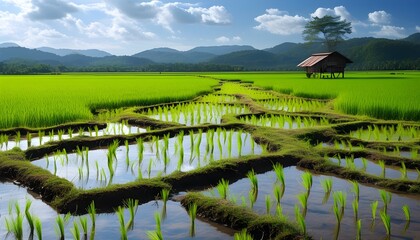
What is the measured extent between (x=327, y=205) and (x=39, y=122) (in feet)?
21.4

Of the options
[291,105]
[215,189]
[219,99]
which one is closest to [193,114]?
[291,105]

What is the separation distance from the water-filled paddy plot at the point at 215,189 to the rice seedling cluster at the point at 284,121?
1.26 metres

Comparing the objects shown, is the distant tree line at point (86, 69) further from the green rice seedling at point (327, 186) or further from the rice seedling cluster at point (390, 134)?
the green rice seedling at point (327, 186)

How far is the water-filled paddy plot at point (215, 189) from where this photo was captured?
9.81ft

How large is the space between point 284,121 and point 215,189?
16.6ft

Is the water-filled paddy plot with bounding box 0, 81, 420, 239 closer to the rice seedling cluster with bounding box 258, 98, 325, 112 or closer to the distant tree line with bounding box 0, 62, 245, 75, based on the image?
the rice seedling cluster with bounding box 258, 98, 325, 112

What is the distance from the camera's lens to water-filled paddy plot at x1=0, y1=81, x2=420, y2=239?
2990 millimetres

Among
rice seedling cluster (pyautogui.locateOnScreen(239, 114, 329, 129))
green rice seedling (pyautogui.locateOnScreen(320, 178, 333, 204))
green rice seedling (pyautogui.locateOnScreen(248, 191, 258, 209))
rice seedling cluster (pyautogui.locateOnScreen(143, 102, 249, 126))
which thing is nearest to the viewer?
green rice seedling (pyautogui.locateOnScreen(248, 191, 258, 209))

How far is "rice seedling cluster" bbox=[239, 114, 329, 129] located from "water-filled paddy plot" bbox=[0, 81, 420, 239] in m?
1.26

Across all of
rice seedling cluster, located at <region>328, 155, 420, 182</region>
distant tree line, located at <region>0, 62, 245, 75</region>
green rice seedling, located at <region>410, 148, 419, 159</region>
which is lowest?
rice seedling cluster, located at <region>328, 155, 420, 182</region>

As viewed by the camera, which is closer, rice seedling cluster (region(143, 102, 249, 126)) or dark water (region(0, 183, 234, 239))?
dark water (region(0, 183, 234, 239))

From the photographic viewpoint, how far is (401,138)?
6.97 m

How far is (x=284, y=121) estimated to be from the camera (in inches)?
348

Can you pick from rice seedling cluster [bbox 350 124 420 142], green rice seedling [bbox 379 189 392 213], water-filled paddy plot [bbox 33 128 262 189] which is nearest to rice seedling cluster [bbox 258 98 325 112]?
rice seedling cluster [bbox 350 124 420 142]
